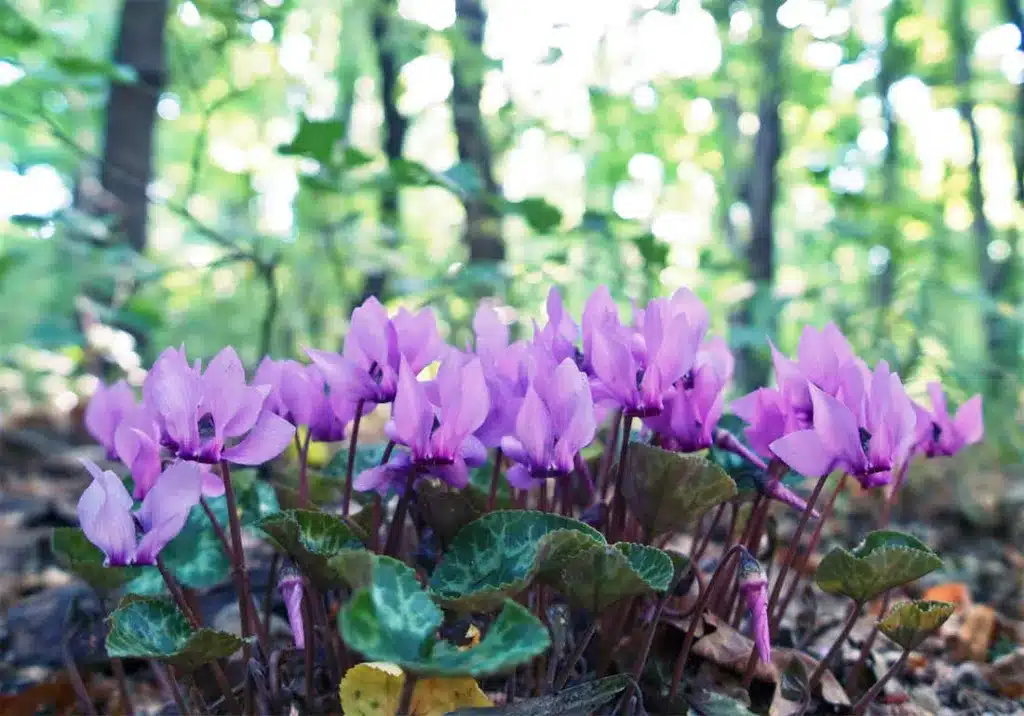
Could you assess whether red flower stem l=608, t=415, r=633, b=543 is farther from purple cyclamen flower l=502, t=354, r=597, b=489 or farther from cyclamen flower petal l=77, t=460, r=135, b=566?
cyclamen flower petal l=77, t=460, r=135, b=566

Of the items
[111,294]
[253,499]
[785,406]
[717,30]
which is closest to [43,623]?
[253,499]

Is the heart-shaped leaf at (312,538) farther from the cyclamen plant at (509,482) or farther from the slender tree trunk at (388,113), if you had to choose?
the slender tree trunk at (388,113)

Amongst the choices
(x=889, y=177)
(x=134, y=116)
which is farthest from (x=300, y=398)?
(x=889, y=177)

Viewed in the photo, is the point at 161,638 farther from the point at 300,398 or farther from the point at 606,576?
the point at 606,576

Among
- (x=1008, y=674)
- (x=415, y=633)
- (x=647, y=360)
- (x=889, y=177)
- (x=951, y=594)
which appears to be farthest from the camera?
(x=889, y=177)

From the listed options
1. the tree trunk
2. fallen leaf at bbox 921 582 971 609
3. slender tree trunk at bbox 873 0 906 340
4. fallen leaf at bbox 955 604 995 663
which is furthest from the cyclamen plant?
the tree trunk

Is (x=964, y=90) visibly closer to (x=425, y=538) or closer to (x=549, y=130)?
(x=549, y=130)
